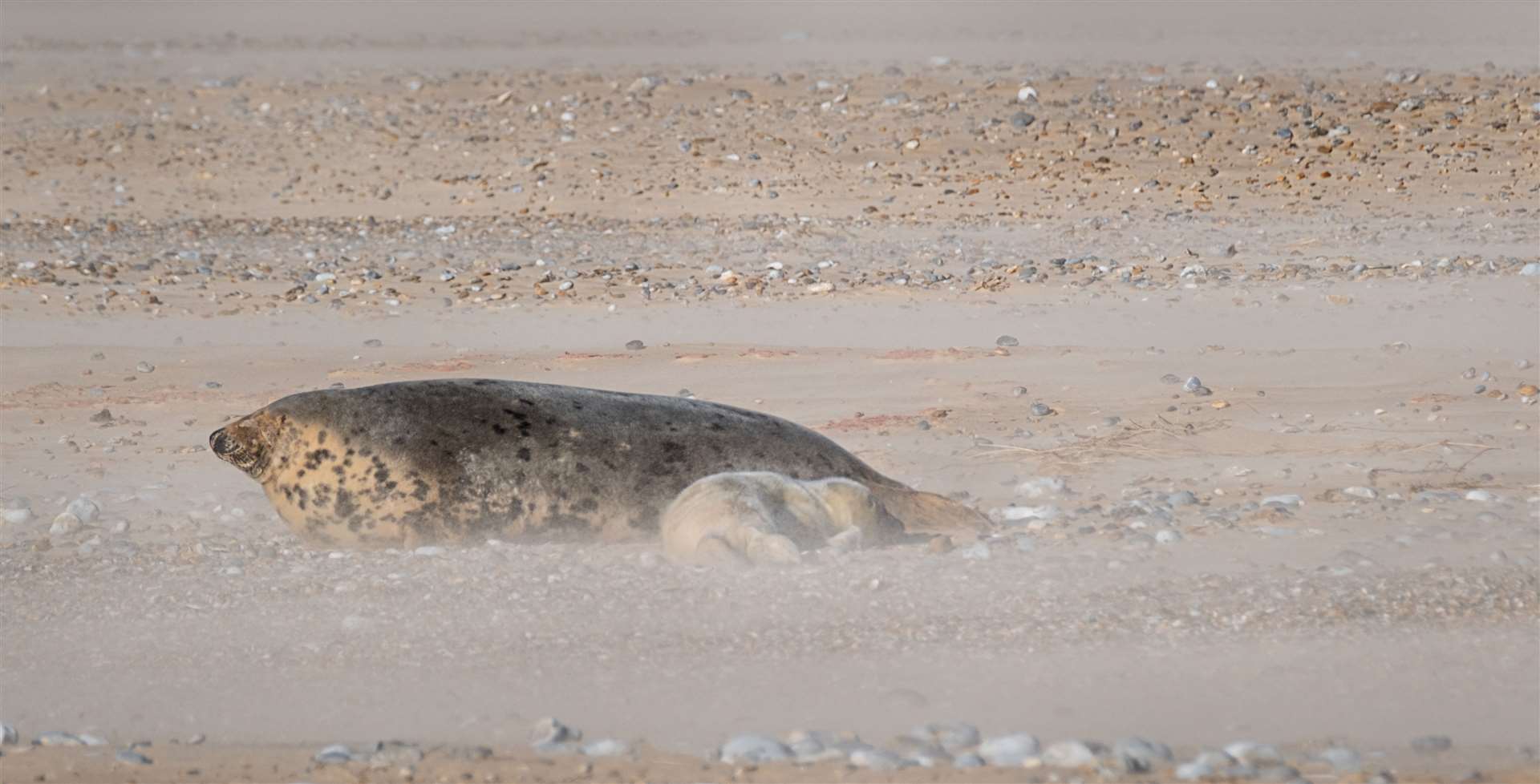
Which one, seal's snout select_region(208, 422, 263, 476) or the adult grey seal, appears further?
seal's snout select_region(208, 422, 263, 476)

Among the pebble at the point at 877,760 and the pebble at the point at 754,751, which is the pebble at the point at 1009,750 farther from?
the pebble at the point at 754,751

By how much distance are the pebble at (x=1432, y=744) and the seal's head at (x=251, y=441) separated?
3.14 m

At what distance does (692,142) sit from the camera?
14.8m

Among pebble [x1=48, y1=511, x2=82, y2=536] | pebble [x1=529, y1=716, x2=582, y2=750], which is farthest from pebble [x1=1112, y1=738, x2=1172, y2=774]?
pebble [x1=48, y1=511, x2=82, y2=536]

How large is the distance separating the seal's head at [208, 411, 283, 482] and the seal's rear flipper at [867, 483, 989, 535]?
1725 mm

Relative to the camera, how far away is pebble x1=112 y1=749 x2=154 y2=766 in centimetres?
401

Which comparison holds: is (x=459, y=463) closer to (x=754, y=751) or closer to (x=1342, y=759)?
(x=754, y=751)

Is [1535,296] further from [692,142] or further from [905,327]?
[692,142]

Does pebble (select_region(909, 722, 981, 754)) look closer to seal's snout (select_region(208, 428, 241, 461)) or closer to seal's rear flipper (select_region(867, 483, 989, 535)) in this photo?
seal's rear flipper (select_region(867, 483, 989, 535))

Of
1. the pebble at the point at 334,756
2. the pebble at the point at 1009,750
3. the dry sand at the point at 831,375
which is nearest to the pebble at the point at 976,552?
the dry sand at the point at 831,375

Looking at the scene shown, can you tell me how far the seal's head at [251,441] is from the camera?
18.0 feet

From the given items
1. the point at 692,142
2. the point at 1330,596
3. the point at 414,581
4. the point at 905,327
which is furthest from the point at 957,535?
the point at 692,142

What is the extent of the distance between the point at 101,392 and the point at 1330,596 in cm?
541

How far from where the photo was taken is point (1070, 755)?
3900mm
